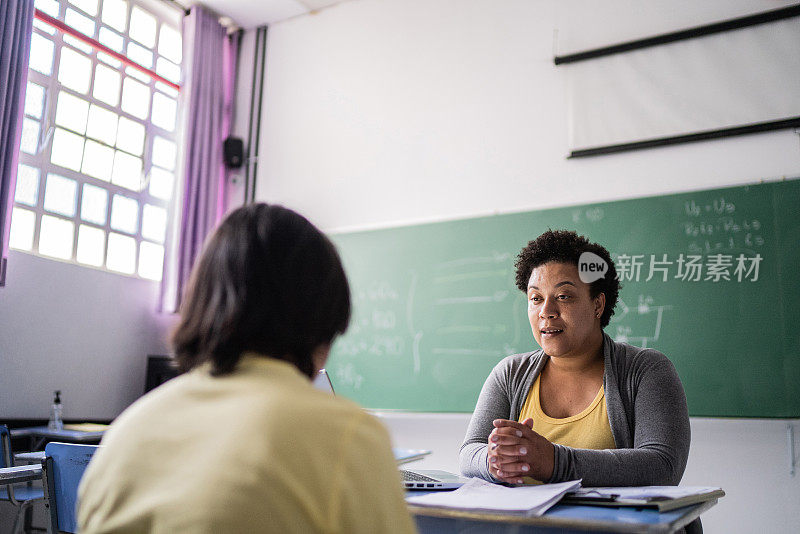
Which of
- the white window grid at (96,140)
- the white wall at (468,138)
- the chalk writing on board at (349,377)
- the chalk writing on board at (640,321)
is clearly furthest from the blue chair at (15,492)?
the chalk writing on board at (640,321)

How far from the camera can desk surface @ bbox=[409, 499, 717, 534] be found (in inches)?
41.0

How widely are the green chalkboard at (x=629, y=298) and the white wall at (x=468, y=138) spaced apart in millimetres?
116

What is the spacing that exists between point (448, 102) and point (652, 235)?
1.53 metres

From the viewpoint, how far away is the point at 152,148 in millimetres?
4586

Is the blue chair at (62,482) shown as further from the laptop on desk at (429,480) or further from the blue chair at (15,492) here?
the blue chair at (15,492)

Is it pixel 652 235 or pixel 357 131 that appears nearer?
pixel 652 235

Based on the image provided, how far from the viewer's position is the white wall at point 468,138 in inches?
125

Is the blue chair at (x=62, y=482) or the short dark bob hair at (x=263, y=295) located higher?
the short dark bob hair at (x=263, y=295)

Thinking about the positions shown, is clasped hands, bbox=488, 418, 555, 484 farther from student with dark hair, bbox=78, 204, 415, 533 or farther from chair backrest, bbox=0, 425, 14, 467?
chair backrest, bbox=0, 425, 14, 467

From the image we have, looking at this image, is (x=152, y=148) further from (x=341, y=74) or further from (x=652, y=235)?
(x=652, y=235)

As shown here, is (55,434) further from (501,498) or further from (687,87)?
(687,87)

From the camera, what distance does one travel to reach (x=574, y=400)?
181 cm

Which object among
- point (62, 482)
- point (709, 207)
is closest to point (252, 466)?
point (62, 482)

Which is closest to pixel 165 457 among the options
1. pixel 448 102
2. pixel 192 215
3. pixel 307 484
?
pixel 307 484
